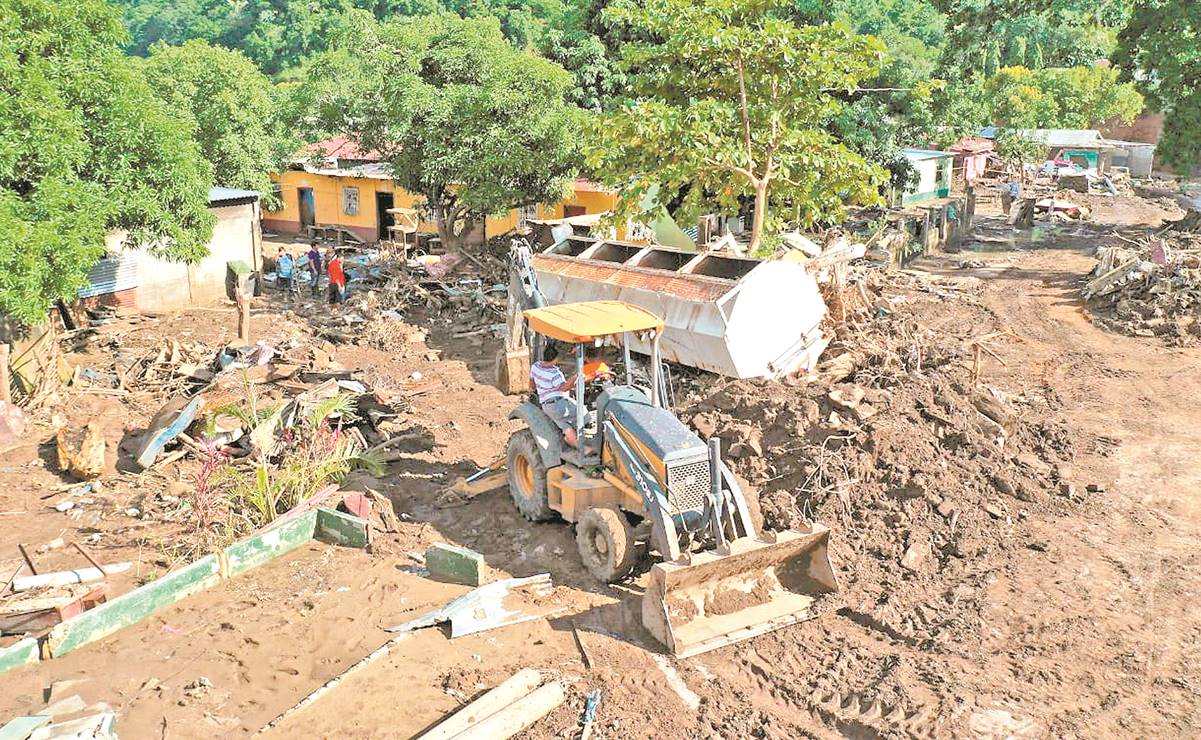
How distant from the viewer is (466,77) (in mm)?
20094

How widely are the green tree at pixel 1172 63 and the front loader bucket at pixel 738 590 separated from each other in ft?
78.9

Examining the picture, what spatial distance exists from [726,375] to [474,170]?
338 inches

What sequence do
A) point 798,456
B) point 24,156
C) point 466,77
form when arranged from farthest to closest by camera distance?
point 466,77 < point 24,156 < point 798,456

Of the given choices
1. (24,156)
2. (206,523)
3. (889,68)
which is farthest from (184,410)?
(889,68)

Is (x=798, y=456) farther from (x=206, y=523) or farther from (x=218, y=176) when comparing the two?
(x=218, y=176)

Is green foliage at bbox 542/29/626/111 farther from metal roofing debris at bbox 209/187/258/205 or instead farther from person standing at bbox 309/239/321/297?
metal roofing debris at bbox 209/187/258/205

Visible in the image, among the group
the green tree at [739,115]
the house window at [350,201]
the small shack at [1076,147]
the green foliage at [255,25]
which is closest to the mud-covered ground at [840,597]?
the green tree at [739,115]

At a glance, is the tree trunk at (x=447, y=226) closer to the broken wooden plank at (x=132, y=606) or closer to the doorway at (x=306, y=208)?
the doorway at (x=306, y=208)

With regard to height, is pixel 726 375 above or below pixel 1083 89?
below

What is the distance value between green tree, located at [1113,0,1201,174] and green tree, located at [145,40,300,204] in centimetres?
2485

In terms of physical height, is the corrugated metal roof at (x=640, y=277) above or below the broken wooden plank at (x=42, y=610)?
above

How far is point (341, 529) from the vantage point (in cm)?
889

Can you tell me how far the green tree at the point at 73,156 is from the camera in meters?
11.2

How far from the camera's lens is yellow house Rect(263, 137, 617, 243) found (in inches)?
1124
